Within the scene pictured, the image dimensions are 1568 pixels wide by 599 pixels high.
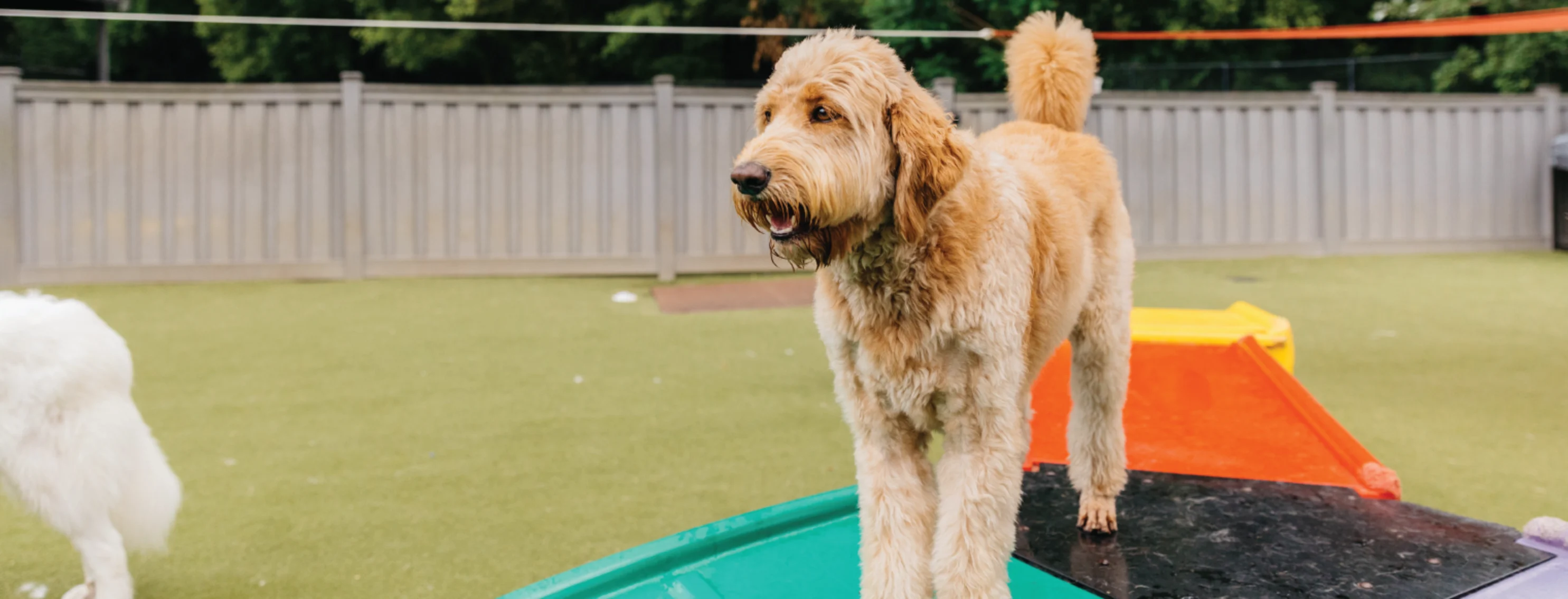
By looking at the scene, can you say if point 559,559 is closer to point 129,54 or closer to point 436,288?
point 436,288

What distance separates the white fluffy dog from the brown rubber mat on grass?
16.2 ft

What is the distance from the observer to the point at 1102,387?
292cm

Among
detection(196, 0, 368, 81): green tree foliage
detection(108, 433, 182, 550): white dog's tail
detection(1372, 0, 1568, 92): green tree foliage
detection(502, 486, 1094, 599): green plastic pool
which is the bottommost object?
detection(502, 486, 1094, 599): green plastic pool

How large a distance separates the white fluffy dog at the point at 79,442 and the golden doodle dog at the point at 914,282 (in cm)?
186

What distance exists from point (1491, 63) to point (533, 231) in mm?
13417

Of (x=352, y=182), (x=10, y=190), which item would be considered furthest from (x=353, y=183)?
(x=10, y=190)

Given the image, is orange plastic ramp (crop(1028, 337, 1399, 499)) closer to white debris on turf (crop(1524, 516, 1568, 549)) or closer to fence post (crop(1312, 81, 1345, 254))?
white debris on turf (crop(1524, 516, 1568, 549))

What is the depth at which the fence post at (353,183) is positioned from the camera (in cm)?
912

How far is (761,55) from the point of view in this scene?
17.8 metres

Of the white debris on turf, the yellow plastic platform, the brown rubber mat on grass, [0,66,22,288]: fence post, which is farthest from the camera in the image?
[0,66,22,288]: fence post

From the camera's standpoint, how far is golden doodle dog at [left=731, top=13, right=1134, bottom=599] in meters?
1.91

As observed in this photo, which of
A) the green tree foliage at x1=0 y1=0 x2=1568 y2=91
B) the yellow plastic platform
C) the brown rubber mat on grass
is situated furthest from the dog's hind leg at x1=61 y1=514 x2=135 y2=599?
the green tree foliage at x1=0 y1=0 x2=1568 y2=91

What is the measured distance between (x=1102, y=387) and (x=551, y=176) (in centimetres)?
745

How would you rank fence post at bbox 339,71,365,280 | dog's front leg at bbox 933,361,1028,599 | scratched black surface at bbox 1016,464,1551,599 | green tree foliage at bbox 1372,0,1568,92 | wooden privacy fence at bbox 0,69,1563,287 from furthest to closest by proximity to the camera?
green tree foliage at bbox 1372,0,1568,92, fence post at bbox 339,71,365,280, wooden privacy fence at bbox 0,69,1563,287, scratched black surface at bbox 1016,464,1551,599, dog's front leg at bbox 933,361,1028,599
